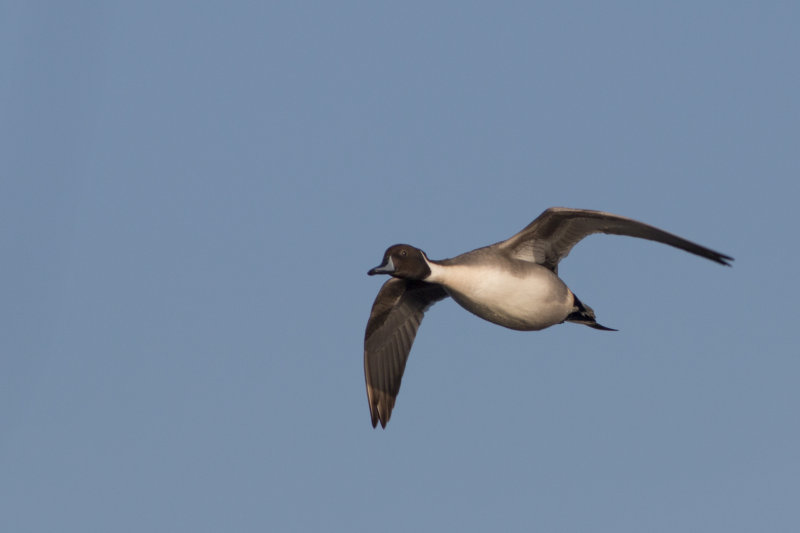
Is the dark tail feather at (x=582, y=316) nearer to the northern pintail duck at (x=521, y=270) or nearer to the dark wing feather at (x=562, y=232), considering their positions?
the northern pintail duck at (x=521, y=270)

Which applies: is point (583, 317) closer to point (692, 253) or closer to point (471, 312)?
point (471, 312)

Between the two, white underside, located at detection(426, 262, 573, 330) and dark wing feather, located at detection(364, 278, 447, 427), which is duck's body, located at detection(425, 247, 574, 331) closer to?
white underside, located at detection(426, 262, 573, 330)

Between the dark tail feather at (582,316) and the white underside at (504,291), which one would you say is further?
the dark tail feather at (582,316)

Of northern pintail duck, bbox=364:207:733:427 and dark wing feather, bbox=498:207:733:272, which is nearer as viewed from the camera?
dark wing feather, bbox=498:207:733:272

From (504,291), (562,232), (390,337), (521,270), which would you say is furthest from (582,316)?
(390,337)

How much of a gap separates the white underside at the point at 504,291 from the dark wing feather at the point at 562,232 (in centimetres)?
27

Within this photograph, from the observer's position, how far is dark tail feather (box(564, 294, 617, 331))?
15214 millimetres

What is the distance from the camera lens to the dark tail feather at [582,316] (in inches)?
599

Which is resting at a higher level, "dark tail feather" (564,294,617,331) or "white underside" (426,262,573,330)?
"white underside" (426,262,573,330)

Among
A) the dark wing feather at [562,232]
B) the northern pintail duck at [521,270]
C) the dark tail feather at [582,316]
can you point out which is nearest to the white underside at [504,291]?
the northern pintail duck at [521,270]

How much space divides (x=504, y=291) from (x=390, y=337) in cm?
326

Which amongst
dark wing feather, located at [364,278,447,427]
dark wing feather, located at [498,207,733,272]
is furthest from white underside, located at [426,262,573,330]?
dark wing feather, located at [364,278,447,427]

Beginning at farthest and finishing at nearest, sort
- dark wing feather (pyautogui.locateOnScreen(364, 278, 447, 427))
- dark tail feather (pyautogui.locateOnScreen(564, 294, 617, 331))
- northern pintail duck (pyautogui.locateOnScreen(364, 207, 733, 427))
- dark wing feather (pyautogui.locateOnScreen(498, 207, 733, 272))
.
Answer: dark wing feather (pyautogui.locateOnScreen(364, 278, 447, 427)) < dark tail feather (pyautogui.locateOnScreen(564, 294, 617, 331)) < northern pintail duck (pyautogui.locateOnScreen(364, 207, 733, 427)) < dark wing feather (pyautogui.locateOnScreen(498, 207, 733, 272))

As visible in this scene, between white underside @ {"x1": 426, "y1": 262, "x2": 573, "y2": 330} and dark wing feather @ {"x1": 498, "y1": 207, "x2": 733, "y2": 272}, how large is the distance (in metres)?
0.27
